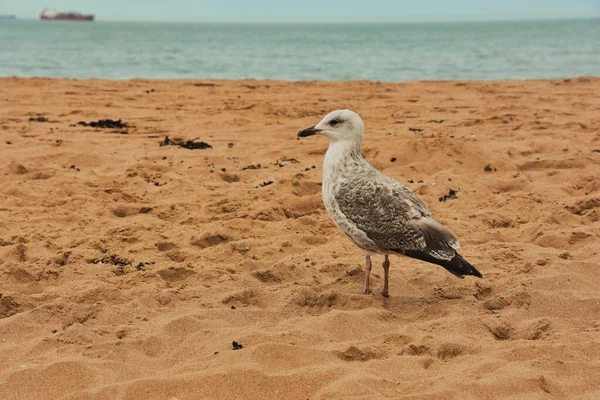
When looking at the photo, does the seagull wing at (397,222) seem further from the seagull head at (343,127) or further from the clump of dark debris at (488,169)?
the clump of dark debris at (488,169)

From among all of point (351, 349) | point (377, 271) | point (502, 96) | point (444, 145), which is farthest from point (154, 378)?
point (502, 96)

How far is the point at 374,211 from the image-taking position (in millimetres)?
4676

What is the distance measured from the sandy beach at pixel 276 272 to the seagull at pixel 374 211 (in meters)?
0.36

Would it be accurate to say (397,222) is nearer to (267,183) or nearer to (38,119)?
(267,183)

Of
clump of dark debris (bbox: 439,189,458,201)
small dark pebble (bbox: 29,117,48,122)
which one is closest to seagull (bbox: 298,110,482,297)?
clump of dark debris (bbox: 439,189,458,201)

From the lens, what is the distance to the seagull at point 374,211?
14.9 feet

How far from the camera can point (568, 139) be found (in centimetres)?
921

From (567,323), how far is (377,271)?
5.13 ft

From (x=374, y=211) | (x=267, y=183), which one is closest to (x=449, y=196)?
(x=267, y=183)

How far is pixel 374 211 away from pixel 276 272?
35.5 inches

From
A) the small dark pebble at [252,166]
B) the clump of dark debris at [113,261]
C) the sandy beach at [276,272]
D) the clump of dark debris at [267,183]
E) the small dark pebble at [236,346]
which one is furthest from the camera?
the small dark pebble at [252,166]

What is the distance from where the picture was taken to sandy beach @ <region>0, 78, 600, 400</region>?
3.59 meters

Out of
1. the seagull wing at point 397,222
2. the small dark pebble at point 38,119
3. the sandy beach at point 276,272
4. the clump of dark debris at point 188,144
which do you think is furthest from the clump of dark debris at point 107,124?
the seagull wing at point 397,222

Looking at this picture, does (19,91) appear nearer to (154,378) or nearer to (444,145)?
(444,145)
